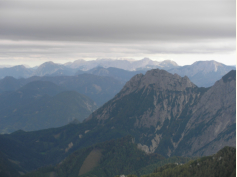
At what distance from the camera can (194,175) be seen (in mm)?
155250

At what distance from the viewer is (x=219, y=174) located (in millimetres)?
137625

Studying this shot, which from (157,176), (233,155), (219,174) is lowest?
(157,176)

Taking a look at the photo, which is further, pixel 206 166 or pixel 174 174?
pixel 174 174

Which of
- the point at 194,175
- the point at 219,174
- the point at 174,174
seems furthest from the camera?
the point at 174,174

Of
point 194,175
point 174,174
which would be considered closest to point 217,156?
point 194,175

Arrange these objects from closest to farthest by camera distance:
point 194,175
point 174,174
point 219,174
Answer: point 219,174, point 194,175, point 174,174

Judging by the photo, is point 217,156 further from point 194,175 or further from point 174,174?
point 174,174

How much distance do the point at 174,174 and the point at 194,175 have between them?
20.9 metres

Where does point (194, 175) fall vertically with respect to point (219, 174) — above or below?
below

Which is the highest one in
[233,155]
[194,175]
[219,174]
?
[233,155]

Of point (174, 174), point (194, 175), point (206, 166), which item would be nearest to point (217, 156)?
point (206, 166)

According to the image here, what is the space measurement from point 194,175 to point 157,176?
3614cm

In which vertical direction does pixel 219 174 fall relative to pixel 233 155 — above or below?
below

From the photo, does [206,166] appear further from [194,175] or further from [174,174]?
[174,174]
